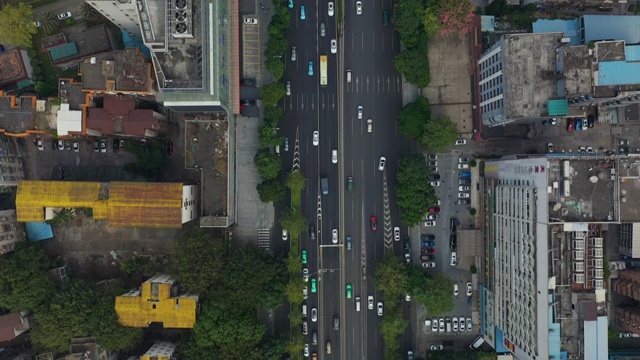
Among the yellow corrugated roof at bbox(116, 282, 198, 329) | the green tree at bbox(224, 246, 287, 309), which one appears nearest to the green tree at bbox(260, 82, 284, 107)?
the green tree at bbox(224, 246, 287, 309)

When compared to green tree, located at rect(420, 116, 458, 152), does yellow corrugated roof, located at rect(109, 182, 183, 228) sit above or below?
below

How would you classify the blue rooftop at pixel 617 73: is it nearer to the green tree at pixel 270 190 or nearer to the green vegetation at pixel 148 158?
the green tree at pixel 270 190

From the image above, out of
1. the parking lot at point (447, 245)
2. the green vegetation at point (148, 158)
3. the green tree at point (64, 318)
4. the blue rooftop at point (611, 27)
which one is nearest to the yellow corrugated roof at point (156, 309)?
the green tree at point (64, 318)

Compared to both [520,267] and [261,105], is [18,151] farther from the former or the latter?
[520,267]

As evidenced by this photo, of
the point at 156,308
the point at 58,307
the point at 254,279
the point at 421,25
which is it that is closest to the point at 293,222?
the point at 254,279

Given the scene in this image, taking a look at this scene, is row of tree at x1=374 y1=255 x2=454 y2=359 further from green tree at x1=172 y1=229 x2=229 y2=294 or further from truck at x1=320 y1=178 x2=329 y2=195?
green tree at x1=172 y1=229 x2=229 y2=294

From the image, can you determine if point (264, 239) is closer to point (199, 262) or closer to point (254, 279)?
point (254, 279)
